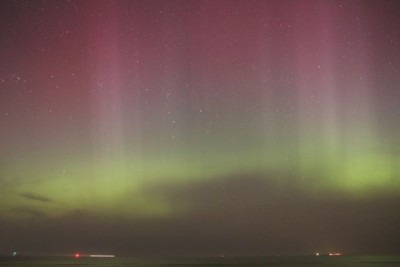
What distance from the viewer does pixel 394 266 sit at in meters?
35.2

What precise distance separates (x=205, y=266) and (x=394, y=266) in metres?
17.7

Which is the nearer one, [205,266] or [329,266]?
[329,266]

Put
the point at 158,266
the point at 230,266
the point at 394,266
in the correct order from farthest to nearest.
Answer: the point at 230,266 → the point at 158,266 → the point at 394,266

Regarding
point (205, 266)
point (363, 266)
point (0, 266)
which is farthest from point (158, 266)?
point (363, 266)

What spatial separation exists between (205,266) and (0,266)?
58.9 ft

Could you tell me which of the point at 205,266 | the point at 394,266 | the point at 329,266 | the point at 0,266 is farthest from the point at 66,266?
the point at 394,266

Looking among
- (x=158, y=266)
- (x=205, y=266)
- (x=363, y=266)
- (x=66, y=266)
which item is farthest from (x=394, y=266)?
(x=66, y=266)

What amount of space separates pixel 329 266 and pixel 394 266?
6873 millimetres

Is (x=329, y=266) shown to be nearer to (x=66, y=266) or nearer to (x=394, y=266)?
(x=394, y=266)

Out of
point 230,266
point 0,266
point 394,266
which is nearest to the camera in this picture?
point 394,266

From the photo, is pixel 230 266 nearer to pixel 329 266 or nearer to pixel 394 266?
pixel 329 266

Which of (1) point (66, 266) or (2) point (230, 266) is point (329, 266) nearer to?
(2) point (230, 266)

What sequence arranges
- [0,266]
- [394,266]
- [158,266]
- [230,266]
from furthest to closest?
1. [230,266]
2. [158,266]
3. [0,266]
4. [394,266]

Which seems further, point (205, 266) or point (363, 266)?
point (205, 266)
